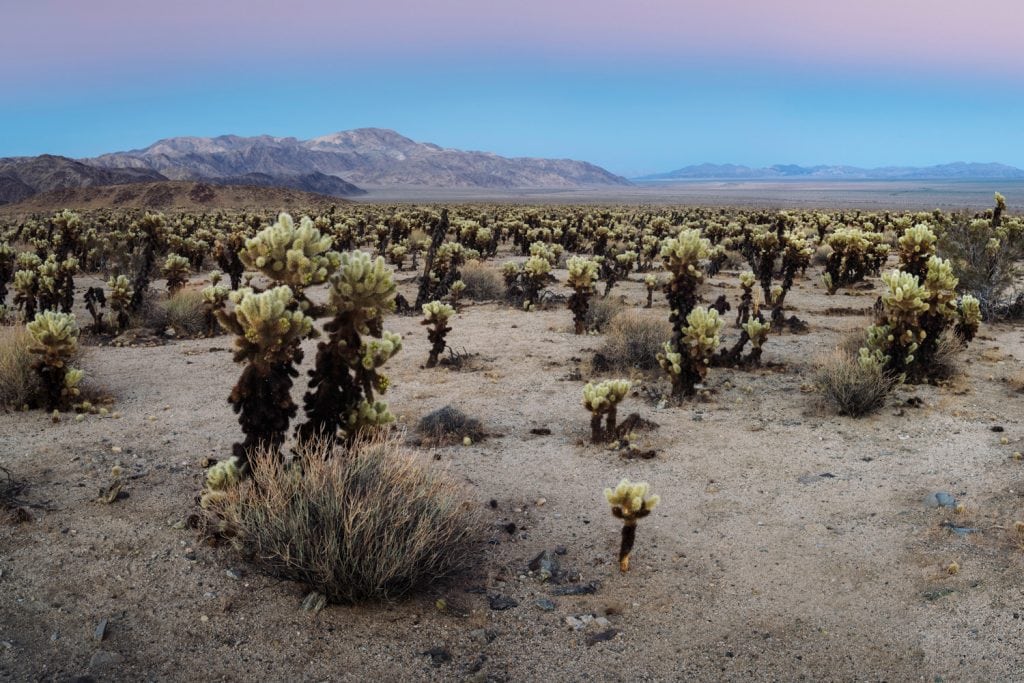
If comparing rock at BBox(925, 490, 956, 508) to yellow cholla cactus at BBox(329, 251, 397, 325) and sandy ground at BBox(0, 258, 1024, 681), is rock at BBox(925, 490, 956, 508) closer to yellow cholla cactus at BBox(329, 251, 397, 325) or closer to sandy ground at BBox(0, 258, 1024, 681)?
sandy ground at BBox(0, 258, 1024, 681)

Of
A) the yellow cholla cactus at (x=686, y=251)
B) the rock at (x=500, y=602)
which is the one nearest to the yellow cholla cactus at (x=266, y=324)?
the rock at (x=500, y=602)

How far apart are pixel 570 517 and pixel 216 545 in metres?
2.47

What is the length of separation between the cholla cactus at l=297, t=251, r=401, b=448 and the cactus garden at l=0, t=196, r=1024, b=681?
16mm

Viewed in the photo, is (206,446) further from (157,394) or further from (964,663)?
(964,663)

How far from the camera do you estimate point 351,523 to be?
410 cm

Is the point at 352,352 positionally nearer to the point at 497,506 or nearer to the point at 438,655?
the point at 497,506

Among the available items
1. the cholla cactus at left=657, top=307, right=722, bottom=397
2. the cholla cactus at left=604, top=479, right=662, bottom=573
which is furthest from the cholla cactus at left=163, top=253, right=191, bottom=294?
the cholla cactus at left=604, top=479, right=662, bottom=573

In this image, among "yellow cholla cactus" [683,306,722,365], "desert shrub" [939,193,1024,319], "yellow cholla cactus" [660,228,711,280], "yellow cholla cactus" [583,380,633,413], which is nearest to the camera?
"yellow cholla cactus" [583,380,633,413]

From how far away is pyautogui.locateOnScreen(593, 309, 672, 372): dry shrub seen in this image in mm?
9773

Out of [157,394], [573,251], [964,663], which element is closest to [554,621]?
[964,663]

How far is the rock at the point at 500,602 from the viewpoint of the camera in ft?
13.9

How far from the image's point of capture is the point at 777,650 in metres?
3.79

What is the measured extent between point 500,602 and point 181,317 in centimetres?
990

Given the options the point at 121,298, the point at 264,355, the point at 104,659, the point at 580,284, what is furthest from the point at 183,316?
the point at 104,659
